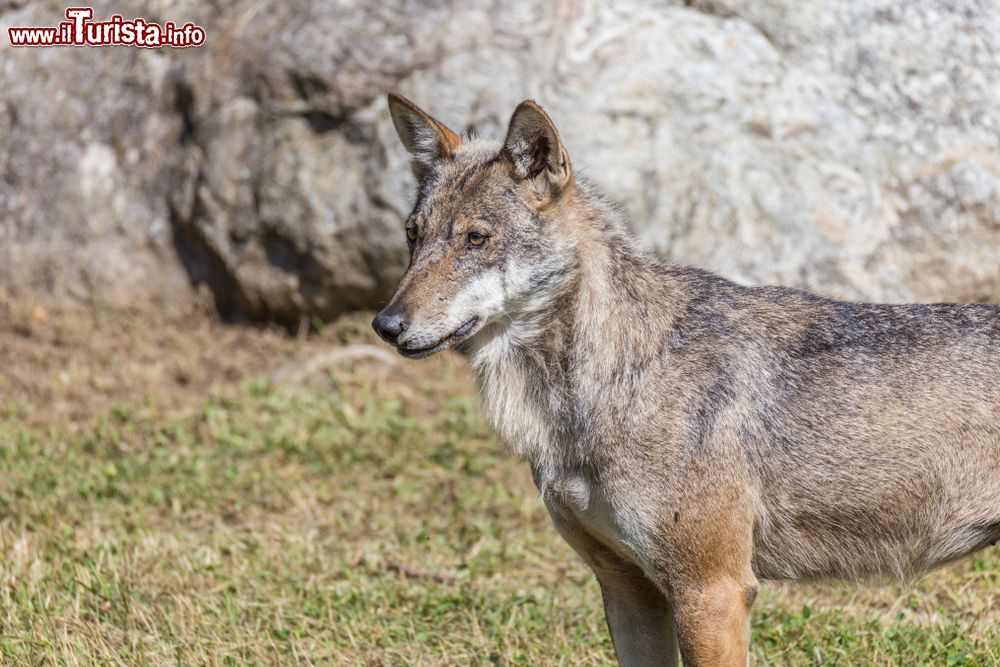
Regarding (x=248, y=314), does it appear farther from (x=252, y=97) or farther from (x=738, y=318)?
(x=738, y=318)

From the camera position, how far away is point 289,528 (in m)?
7.39

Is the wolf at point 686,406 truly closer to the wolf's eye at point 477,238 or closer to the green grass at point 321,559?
the wolf's eye at point 477,238

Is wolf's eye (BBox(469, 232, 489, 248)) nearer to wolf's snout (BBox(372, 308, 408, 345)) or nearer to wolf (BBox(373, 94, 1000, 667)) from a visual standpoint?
wolf (BBox(373, 94, 1000, 667))

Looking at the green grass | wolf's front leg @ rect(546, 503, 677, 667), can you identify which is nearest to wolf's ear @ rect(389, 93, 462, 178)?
wolf's front leg @ rect(546, 503, 677, 667)

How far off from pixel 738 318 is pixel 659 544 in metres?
1.06

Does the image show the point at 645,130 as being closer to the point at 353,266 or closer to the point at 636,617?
the point at 353,266

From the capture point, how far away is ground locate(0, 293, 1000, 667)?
5.71 meters

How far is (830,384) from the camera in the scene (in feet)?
15.7

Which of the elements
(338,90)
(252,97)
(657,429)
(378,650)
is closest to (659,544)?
(657,429)

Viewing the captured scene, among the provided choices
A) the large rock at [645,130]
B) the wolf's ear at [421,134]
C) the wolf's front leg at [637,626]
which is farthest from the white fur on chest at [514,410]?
the large rock at [645,130]

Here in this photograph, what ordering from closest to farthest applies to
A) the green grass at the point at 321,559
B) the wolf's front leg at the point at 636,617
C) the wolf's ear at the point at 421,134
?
the wolf's front leg at the point at 636,617, the wolf's ear at the point at 421,134, the green grass at the point at 321,559

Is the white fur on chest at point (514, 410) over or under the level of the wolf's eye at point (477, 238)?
under

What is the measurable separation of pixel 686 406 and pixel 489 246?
1.01m

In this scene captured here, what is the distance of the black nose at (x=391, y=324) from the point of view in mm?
4605
